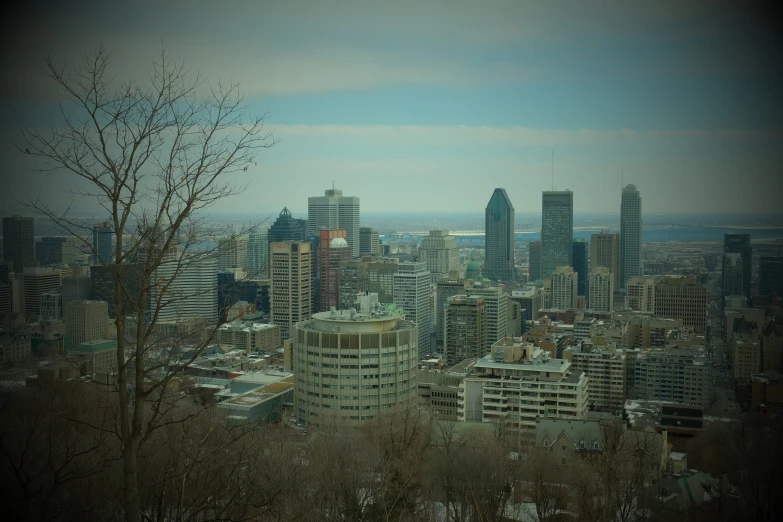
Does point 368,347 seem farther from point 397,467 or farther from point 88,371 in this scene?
point 88,371

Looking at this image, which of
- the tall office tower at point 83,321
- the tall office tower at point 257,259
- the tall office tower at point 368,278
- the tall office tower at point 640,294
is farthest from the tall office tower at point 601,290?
the tall office tower at point 83,321

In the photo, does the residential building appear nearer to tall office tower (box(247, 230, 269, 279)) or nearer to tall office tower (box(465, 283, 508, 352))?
tall office tower (box(247, 230, 269, 279))

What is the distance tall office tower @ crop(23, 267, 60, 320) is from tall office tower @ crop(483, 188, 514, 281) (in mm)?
26290

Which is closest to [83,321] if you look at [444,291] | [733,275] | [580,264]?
[733,275]

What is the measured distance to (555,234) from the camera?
30.8 metres

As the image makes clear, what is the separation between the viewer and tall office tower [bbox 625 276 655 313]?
19344 millimetres

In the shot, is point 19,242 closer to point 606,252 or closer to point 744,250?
point 744,250

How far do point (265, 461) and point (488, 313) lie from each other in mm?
15544

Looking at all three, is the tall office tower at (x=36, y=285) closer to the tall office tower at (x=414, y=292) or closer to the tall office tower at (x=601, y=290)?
the tall office tower at (x=414, y=292)

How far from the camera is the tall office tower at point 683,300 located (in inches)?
583

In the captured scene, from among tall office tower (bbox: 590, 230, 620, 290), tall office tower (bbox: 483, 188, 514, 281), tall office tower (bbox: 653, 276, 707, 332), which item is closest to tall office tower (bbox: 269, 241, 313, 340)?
tall office tower (bbox: 590, 230, 620, 290)

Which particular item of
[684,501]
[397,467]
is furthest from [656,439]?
[397,467]

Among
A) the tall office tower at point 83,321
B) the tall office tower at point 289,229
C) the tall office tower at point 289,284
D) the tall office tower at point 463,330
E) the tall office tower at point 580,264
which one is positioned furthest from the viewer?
the tall office tower at point 580,264

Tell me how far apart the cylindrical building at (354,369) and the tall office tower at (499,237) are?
78.9 feet
